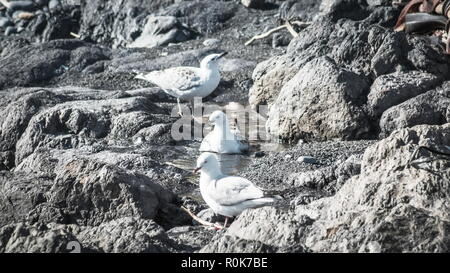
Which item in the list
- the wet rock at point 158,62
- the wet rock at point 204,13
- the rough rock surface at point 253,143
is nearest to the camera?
the rough rock surface at point 253,143

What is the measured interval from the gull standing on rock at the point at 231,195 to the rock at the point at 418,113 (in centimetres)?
343

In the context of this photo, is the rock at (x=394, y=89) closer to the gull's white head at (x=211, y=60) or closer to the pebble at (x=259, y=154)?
the pebble at (x=259, y=154)

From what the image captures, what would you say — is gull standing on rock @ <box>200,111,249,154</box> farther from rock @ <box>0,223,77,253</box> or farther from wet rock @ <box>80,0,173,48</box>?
wet rock @ <box>80,0,173,48</box>

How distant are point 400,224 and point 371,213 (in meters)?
0.32

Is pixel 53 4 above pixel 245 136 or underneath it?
above

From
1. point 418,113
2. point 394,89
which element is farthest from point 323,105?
point 418,113

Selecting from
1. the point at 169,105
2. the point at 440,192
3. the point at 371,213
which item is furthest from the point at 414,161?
the point at 169,105

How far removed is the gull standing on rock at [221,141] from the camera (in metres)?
10.9

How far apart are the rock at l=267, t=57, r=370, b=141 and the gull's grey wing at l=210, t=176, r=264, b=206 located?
344cm

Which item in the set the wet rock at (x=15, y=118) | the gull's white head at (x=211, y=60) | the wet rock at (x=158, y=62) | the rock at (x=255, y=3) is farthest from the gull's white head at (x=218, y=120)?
the rock at (x=255, y=3)

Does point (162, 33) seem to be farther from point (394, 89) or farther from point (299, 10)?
point (394, 89)

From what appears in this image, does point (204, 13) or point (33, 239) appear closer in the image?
point (33, 239)

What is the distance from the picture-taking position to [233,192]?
25.5 ft

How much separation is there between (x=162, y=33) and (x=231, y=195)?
1178 centimetres
